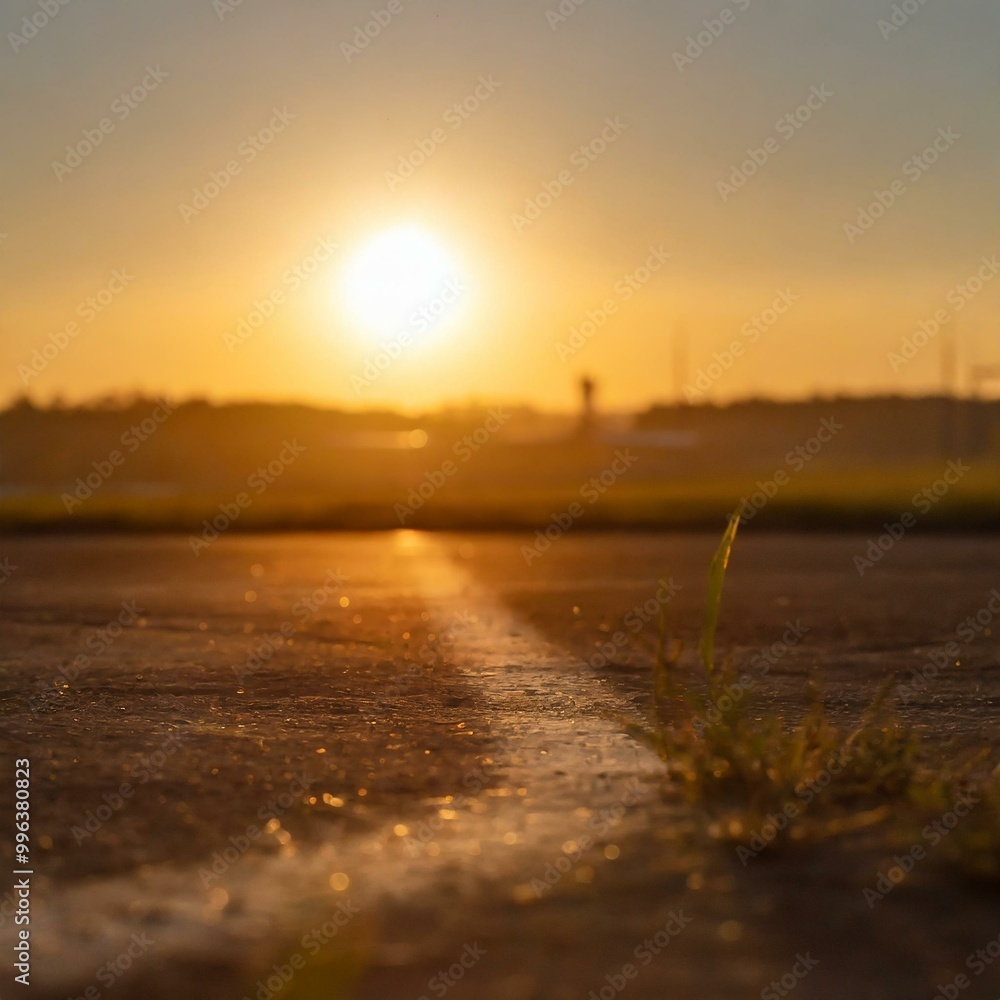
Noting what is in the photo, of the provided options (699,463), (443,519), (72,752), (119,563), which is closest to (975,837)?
(72,752)

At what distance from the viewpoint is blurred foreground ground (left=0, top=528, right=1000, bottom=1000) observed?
10.5 ft

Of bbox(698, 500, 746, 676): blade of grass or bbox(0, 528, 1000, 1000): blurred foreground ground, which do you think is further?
bbox(698, 500, 746, 676): blade of grass

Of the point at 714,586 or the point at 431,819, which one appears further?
the point at 714,586

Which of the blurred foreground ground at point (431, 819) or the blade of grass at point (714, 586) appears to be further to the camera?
the blade of grass at point (714, 586)

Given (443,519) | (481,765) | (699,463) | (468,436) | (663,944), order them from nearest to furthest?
(663,944)
(481,765)
(443,519)
(699,463)
(468,436)

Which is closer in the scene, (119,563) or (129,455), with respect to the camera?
(119,563)

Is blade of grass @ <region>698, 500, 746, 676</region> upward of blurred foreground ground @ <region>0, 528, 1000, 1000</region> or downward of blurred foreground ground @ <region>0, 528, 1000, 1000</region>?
upward

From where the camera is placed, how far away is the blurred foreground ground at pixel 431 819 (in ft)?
10.5

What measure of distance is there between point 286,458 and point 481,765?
152 feet

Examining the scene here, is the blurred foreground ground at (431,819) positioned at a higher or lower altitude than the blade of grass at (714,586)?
lower

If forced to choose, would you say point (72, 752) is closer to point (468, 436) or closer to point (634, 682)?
point (634, 682)

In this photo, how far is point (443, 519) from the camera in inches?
876

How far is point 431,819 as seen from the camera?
4461mm

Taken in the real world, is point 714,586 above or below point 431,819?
above
